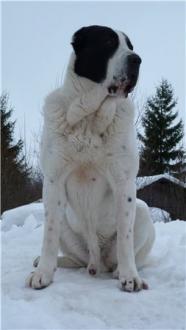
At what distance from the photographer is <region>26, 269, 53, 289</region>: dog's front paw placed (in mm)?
3098

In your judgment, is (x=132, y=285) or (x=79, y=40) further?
(x=79, y=40)

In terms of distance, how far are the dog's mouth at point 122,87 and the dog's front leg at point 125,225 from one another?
2.04 feet

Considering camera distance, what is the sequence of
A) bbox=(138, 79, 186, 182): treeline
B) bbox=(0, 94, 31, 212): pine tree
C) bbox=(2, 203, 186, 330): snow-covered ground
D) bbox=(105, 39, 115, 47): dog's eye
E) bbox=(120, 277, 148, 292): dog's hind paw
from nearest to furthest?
bbox=(2, 203, 186, 330): snow-covered ground → bbox=(120, 277, 148, 292): dog's hind paw → bbox=(105, 39, 115, 47): dog's eye → bbox=(0, 94, 31, 212): pine tree → bbox=(138, 79, 186, 182): treeline

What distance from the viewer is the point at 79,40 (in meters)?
3.39

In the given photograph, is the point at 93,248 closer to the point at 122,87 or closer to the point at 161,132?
the point at 122,87

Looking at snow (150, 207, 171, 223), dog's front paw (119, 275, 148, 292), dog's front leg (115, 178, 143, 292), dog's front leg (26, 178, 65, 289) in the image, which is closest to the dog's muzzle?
dog's front leg (115, 178, 143, 292)

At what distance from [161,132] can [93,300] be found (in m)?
24.4

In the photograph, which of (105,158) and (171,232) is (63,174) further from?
(171,232)

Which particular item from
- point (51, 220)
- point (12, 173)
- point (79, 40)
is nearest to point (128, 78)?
point (79, 40)

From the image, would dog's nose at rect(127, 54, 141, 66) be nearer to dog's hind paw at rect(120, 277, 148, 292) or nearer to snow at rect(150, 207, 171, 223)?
dog's hind paw at rect(120, 277, 148, 292)

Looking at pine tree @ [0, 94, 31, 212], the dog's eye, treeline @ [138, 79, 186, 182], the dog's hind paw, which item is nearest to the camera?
the dog's hind paw

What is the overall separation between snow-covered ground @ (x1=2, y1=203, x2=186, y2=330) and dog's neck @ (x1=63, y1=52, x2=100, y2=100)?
4.46 feet

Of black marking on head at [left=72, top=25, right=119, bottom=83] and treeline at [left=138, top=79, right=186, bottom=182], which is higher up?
black marking on head at [left=72, top=25, right=119, bottom=83]

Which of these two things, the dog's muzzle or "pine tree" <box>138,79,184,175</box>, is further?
"pine tree" <box>138,79,184,175</box>
